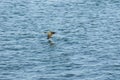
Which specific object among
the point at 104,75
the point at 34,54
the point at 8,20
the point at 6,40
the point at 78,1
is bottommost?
the point at 104,75

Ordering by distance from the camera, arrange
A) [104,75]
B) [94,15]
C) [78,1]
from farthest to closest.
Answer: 1. [78,1]
2. [94,15]
3. [104,75]

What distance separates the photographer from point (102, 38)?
1964 inches

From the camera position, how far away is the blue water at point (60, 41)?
1564 inches

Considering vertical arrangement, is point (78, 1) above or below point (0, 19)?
above

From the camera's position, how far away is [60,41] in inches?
1902

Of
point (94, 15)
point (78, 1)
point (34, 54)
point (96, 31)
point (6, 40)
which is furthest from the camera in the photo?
point (78, 1)

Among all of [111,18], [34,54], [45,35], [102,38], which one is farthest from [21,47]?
[111,18]

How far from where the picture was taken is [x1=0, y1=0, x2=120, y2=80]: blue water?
1564 inches

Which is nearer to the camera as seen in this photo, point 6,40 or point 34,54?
point 34,54

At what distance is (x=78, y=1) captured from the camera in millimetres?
71875

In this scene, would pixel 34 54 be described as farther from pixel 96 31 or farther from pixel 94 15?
pixel 94 15

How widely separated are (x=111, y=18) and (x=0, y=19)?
663 inches

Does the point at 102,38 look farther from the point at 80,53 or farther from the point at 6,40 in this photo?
the point at 6,40

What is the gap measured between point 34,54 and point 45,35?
22.5 feet
